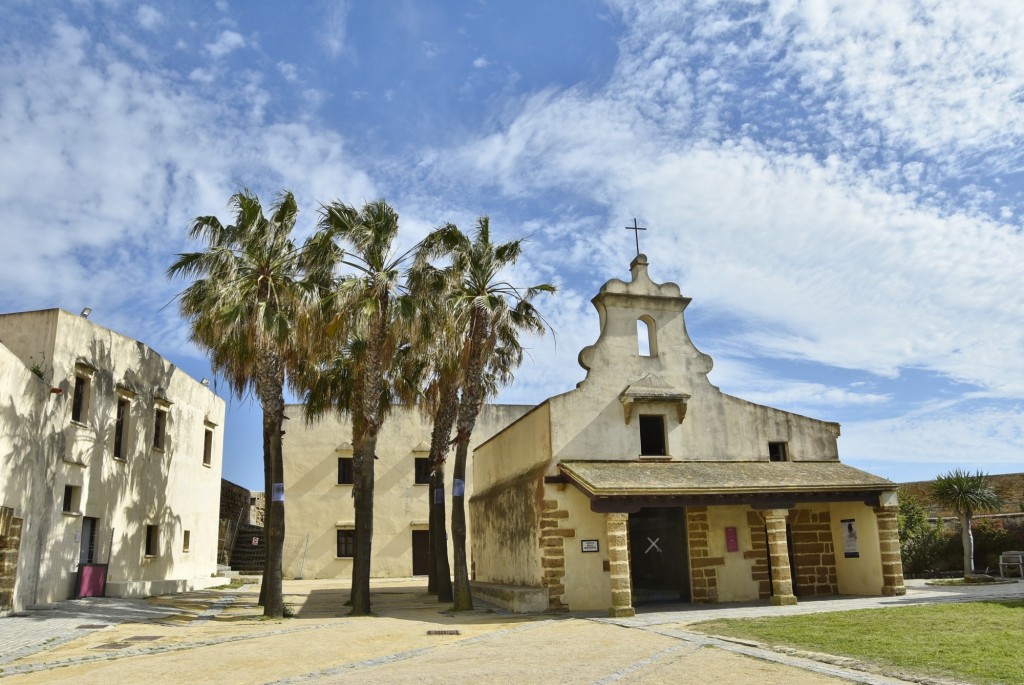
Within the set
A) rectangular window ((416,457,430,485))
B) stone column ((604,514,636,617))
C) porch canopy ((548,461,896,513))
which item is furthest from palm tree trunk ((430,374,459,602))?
rectangular window ((416,457,430,485))

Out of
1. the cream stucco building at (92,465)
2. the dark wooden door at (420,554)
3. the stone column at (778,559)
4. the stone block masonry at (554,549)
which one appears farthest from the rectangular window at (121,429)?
the stone column at (778,559)

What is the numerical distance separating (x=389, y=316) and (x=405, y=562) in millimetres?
18569

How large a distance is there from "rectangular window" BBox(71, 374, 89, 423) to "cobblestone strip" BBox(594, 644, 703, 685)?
15739 millimetres

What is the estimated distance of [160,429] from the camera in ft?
81.3

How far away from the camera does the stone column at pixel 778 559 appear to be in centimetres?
1738

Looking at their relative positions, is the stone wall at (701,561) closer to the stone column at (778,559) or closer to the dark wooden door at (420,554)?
the stone column at (778,559)

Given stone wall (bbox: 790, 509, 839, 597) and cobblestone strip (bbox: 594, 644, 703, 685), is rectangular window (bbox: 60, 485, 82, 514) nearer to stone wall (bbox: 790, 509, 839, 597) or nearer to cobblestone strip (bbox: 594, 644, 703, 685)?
cobblestone strip (bbox: 594, 644, 703, 685)

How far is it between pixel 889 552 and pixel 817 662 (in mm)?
10143

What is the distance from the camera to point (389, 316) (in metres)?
18.1

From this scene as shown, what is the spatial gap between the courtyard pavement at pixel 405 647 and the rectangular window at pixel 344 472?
14.1 meters

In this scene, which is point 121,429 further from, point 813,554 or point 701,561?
point 813,554

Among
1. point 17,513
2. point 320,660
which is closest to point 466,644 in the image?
point 320,660

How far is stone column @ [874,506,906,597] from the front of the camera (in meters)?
18.6

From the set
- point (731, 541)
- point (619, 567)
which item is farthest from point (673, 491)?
point (731, 541)
